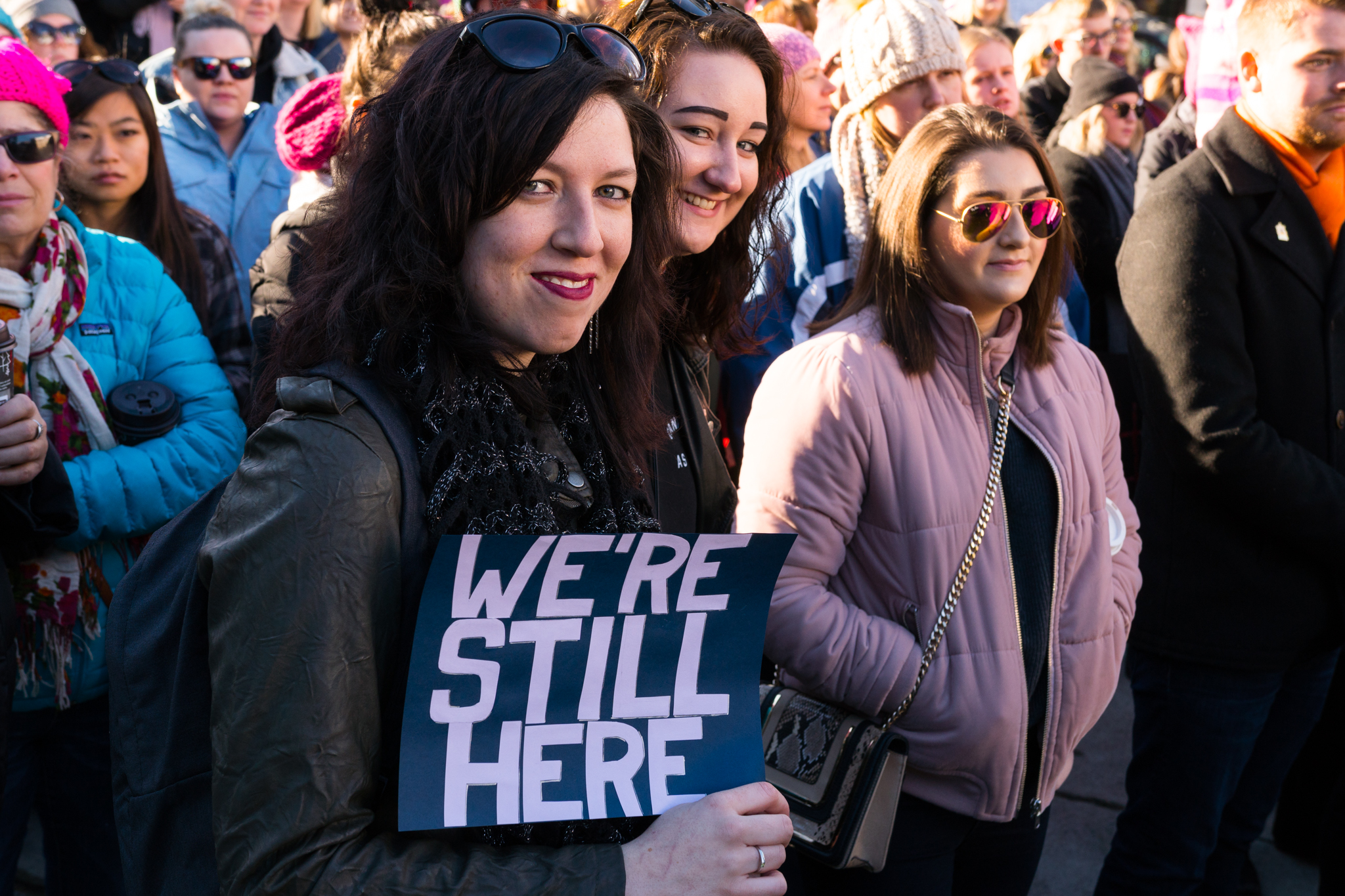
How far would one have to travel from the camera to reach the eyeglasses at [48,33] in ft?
16.1

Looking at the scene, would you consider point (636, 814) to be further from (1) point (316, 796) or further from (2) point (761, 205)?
(2) point (761, 205)

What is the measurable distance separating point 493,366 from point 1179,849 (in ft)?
7.64

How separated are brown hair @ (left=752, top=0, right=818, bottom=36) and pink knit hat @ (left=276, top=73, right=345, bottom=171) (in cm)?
246

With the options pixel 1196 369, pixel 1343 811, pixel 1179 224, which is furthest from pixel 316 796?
pixel 1343 811

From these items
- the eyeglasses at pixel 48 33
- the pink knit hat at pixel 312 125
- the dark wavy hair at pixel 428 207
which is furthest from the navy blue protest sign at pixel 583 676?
the eyeglasses at pixel 48 33

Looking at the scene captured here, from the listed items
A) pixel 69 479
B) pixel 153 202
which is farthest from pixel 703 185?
pixel 153 202

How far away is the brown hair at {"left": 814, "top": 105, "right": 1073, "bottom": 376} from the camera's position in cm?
229

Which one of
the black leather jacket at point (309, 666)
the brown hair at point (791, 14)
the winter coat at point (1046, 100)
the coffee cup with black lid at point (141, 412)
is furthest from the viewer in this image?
the winter coat at point (1046, 100)

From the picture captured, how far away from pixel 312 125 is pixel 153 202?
20.9 inches

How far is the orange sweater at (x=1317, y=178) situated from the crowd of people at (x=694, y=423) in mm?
12

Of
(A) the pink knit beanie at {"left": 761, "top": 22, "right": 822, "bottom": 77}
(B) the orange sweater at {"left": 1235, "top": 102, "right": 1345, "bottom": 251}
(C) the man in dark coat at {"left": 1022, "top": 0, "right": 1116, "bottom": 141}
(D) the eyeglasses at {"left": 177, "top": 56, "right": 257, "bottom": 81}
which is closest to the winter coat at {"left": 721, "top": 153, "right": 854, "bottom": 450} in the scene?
(A) the pink knit beanie at {"left": 761, "top": 22, "right": 822, "bottom": 77}

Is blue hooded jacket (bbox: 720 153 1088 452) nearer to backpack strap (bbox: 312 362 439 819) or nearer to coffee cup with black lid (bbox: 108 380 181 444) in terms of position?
coffee cup with black lid (bbox: 108 380 181 444)

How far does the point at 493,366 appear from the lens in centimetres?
130

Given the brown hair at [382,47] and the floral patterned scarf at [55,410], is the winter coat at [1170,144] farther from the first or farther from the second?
the floral patterned scarf at [55,410]
